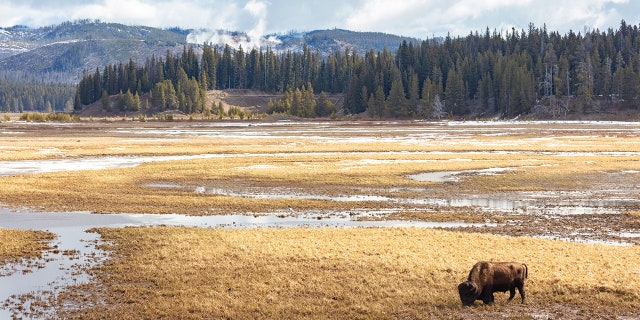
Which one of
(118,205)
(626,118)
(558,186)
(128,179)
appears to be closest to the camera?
(118,205)

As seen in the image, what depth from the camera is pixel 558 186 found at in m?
37.5

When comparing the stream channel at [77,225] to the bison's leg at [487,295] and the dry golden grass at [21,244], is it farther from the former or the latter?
the bison's leg at [487,295]

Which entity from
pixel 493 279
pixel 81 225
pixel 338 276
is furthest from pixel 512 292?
pixel 81 225

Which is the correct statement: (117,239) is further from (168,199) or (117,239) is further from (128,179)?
(128,179)

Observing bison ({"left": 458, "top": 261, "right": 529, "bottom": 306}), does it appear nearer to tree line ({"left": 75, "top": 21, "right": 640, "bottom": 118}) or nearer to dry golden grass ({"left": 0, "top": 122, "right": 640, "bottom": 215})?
dry golden grass ({"left": 0, "top": 122, "right": 640, "bottom": 215})

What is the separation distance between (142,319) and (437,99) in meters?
147

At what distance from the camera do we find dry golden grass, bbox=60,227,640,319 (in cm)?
1459

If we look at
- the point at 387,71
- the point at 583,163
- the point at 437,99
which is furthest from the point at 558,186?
the point at 387,71

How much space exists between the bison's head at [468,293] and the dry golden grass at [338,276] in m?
0.23

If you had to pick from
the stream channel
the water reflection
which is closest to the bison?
the stream channel

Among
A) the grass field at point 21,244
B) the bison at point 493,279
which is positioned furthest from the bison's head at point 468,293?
the grass field at point 21,244

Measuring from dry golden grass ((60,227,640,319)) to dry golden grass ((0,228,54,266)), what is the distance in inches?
89.6

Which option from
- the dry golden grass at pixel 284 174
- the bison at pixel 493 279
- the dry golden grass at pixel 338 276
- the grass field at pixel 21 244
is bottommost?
the dry golden grass at pixel 284 174

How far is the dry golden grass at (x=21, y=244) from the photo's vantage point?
20.2 m
